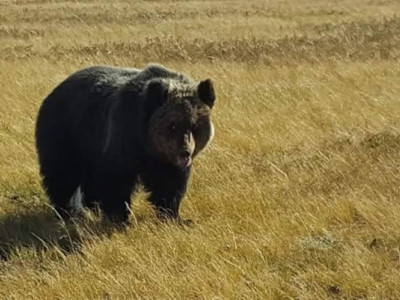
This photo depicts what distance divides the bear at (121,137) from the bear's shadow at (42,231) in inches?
6.4

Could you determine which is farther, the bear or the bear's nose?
the bear

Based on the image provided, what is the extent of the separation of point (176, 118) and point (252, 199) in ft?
3.68

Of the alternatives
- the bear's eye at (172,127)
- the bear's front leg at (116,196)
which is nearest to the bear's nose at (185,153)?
the bear's eye at (172,127)

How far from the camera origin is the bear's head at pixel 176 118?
19.1 feet

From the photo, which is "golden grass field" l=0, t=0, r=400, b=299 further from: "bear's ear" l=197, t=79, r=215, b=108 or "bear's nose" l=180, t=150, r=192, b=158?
"bear's ear" l=197, t=79, r=215, b=108

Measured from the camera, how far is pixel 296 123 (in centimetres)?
952

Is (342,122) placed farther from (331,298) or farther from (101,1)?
(101,1)

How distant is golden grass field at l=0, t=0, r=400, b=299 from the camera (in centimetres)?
483

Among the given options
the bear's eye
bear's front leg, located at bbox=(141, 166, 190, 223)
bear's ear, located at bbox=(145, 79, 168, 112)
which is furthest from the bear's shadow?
bear's ear, located at bbox=(145, 79, 168, 112)

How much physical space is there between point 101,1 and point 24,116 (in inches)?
1178

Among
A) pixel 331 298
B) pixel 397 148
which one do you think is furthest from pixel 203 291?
pixel 397 148

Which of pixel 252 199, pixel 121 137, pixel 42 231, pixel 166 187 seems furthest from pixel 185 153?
pixel 42 231

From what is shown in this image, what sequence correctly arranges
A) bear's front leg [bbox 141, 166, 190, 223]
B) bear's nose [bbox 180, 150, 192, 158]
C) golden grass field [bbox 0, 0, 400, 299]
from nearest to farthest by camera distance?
golden grass field [bbox 0, 0, 400, 299], bear's nose [bbox 180, 150, 192, 158], bear's front leg [bbox 141, 166, 190, 223]

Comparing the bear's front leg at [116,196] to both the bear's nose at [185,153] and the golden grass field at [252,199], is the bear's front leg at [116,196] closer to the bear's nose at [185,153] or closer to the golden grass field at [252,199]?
the golden grass field at [252,199]
